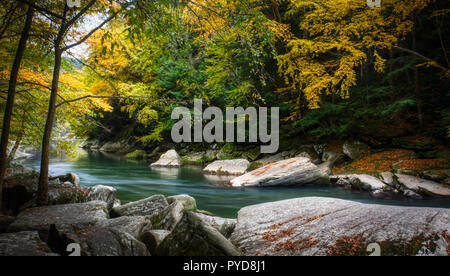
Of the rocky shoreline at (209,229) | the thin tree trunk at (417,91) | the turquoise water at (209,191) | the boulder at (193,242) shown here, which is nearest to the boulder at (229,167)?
the turquoise water at (209,191)

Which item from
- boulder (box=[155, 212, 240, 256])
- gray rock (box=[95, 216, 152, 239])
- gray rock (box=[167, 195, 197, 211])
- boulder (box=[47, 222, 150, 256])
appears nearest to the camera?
boulder (box=[47, 222, 150, 256])

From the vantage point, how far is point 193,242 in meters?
3.15

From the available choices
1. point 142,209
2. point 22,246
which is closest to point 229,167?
point 142,209

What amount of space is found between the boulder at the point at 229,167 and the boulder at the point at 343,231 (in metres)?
7.92

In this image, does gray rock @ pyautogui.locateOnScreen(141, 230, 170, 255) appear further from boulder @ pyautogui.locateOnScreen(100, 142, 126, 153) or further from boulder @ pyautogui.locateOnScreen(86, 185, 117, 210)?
boulder @ pyautogui.locateOnScreen(100, 142, 126, 153)

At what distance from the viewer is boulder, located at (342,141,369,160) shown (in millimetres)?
11742

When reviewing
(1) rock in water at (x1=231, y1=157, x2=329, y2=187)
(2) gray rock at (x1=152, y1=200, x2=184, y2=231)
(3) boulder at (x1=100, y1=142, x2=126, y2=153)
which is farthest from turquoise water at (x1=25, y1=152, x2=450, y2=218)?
(3) boulder at (x1=100, y1=142, x2=126, y2=153)

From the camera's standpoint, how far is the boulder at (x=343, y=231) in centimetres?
316

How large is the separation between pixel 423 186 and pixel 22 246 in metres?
10.3

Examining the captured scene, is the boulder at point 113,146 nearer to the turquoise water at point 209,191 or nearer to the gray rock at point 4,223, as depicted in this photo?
the turquoise water at point 209,191

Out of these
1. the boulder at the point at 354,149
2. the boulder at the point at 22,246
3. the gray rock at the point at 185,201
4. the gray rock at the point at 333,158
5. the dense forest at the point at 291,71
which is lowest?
the gray rock at the point at 185,201

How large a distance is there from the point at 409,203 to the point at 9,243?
9206 millimetres

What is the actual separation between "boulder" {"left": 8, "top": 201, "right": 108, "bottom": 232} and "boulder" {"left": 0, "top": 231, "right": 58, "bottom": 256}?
72 cm
